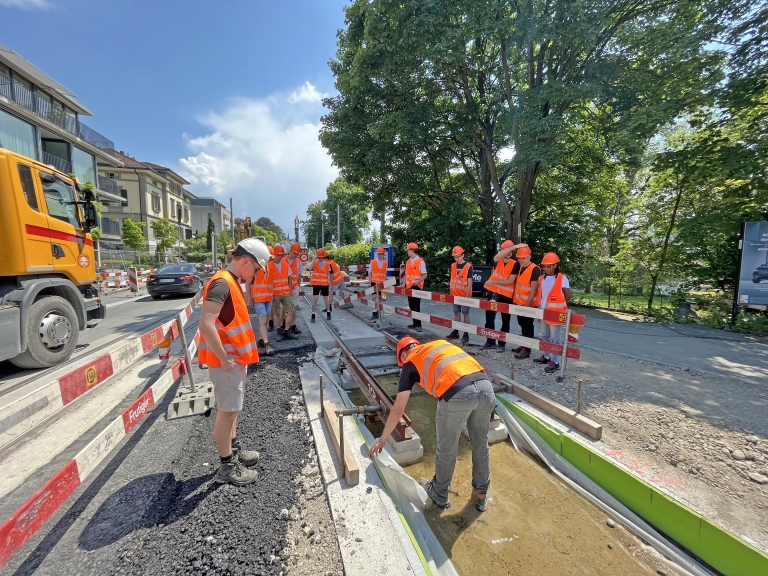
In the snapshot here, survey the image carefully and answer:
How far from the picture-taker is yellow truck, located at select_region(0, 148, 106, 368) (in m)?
4.61

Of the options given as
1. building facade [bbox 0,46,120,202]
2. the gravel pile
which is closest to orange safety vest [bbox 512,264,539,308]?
the gravel pile

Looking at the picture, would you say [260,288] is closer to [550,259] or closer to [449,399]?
[449,399]

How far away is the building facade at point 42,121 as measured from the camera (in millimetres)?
17219

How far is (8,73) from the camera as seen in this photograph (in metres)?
17.8

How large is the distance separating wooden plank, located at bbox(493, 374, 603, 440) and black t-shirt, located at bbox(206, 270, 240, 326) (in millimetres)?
3528

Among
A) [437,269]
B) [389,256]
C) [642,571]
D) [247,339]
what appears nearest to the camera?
[642,571]

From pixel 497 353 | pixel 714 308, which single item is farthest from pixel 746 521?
pixel 714 308

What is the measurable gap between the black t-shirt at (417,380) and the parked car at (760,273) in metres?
10.1

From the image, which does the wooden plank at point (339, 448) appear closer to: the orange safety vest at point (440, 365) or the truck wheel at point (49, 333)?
the orange safety vest at point (440, 365)

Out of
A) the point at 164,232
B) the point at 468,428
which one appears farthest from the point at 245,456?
the point at 164,232

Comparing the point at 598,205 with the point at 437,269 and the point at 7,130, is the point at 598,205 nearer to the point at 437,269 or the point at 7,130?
the point at 437,269

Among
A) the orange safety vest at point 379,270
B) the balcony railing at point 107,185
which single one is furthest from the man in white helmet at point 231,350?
the balcony railing at point 107,185

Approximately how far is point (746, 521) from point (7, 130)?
89.4 feet

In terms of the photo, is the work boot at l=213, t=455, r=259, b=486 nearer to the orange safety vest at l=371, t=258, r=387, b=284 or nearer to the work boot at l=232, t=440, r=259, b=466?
the work boot at l=232, t=440, r=259, b=466
